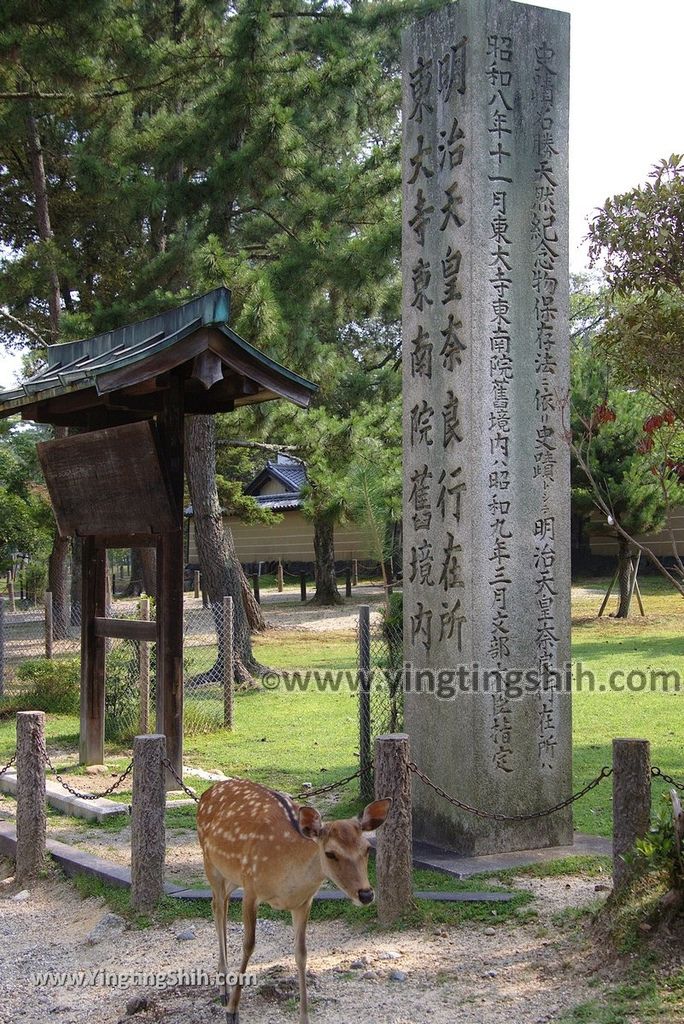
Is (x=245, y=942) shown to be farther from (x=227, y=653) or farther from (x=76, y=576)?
(x=76, y=576)

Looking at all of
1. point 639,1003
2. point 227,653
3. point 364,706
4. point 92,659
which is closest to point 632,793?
point 639,1003

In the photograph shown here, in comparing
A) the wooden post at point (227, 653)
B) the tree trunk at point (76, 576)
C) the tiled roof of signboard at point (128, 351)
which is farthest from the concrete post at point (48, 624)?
the tree trunk at point (76, 576)

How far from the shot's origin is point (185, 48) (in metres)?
14.6

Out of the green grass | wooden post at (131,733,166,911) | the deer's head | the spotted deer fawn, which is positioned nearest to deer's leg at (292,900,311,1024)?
the spotted deer fawn

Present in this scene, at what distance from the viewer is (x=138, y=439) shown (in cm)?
884

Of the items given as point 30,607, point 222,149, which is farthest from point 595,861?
point 30,607

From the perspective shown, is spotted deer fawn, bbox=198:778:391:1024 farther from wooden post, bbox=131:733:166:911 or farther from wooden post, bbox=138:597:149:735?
wooden post, bbox=138:597:149:735

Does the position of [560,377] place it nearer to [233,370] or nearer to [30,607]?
[233,370]

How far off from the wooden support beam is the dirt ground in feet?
10.6

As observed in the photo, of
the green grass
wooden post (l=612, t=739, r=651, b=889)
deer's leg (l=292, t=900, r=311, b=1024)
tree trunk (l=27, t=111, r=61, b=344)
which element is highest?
tree trunk (l=27, t=111, r=61, b=344)

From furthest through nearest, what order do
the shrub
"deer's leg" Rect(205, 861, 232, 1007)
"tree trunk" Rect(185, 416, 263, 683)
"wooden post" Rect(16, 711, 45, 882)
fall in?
"tree trunk" Rect(185, 416, 263, 683) < the shrub < "wooden post" Rect(16, 711, 45, 882) < "deer's leg" Rect(205, 861, 232, 1007)

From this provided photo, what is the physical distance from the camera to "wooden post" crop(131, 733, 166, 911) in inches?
237

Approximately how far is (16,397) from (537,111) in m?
5.11

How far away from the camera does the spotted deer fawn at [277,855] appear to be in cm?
407
